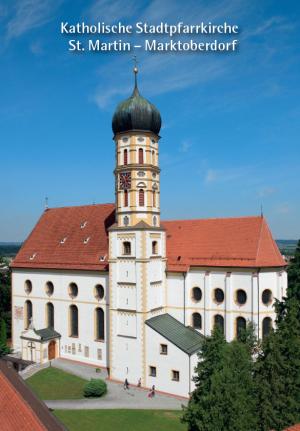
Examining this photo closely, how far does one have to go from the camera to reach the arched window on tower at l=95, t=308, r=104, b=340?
138 ft

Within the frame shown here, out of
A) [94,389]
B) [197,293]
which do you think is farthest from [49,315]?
[197,293]

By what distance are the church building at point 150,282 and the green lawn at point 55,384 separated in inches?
118

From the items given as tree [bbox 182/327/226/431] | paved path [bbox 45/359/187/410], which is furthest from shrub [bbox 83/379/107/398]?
tree [bbox 182/327/226/431]

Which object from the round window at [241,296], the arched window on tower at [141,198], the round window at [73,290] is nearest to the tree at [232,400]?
the round window at [241,296]

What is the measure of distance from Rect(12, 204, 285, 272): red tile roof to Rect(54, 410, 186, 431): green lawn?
13.4 metres

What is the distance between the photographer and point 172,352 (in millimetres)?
35656

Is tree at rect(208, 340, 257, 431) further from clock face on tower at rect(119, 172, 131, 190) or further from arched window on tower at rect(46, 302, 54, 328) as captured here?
arched window on tower at rect(46, 302, 54, 328)

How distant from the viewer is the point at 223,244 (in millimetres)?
40094

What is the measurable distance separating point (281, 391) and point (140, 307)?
17.2 metres

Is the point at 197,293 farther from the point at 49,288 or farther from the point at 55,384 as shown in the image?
the point at 49,288

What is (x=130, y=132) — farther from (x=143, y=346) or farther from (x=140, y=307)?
(x=143, y=346)

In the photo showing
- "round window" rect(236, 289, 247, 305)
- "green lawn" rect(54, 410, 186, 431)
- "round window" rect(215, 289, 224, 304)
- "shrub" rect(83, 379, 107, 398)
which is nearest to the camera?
"green lawn" rect(54, 410, 186, 431)

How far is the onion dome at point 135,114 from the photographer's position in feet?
127

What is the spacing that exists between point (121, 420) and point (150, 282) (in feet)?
39.6
